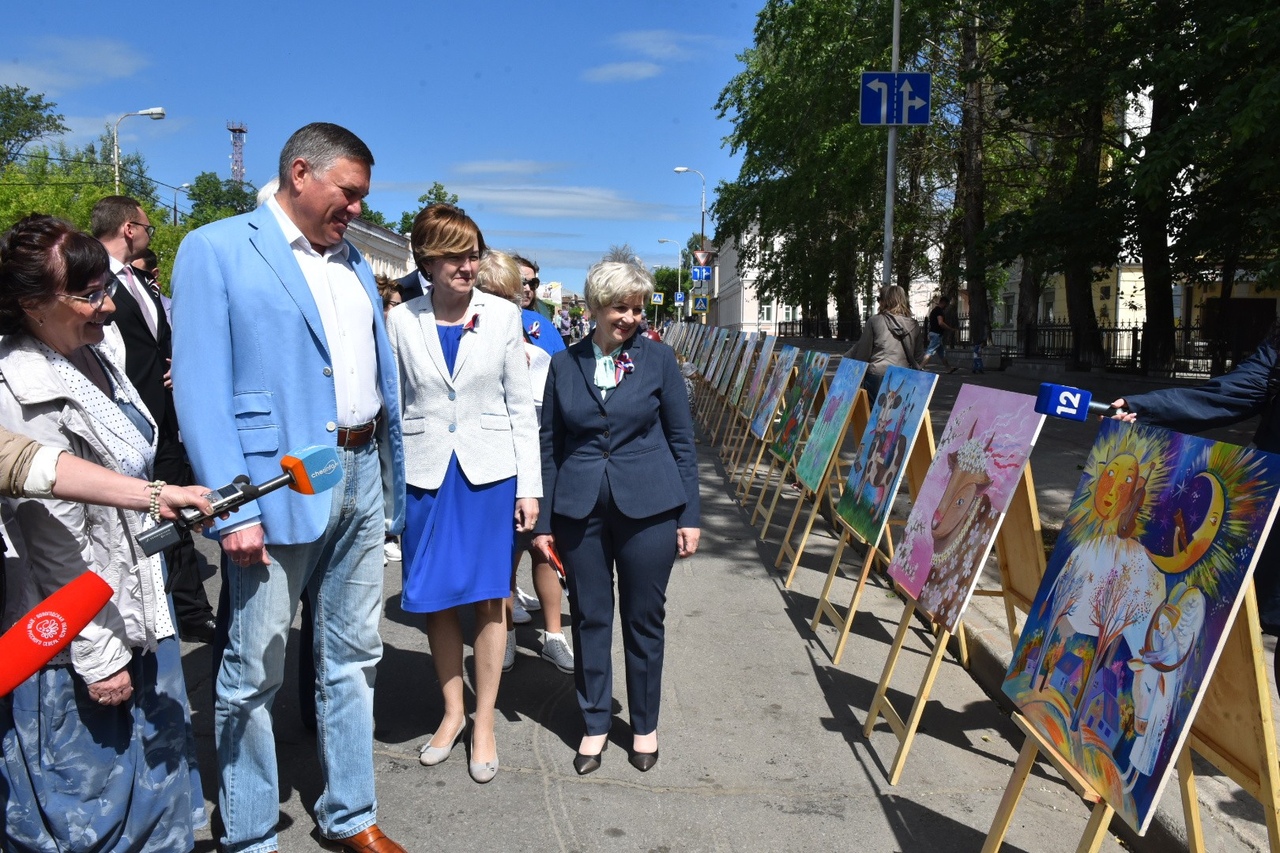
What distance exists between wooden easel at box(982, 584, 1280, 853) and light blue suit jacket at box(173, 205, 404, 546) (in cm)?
225

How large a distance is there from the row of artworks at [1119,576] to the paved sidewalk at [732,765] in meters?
0.65

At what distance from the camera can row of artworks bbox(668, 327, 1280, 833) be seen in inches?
101

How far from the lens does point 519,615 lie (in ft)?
19.5

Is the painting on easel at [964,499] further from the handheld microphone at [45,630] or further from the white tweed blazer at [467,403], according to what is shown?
the handheld microphone at [45,630]

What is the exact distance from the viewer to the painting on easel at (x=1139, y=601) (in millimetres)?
2545

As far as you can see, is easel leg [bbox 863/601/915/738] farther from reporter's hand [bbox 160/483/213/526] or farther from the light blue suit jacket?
reporter's hand [bbox 160/483/213/526]

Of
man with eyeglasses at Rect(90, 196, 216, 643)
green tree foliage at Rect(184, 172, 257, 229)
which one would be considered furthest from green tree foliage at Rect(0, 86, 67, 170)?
man with eyeglasses at Rect(90, 196, 216, 643)

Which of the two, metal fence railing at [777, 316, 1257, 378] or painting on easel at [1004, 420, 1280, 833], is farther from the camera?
metal fence railing at [777, 316, 1257, 378]

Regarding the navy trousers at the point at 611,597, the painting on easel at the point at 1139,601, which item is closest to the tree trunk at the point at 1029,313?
the navy trousers at the point at 611,597

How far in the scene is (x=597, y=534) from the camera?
4.10 meters

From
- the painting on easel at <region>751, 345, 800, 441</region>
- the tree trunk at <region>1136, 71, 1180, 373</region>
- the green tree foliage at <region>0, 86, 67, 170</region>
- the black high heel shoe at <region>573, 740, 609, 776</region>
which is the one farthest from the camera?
the green tree foliage at <region>0, 86, 67, 170</region>

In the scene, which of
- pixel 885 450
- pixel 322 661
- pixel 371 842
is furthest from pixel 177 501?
pixel 885 450

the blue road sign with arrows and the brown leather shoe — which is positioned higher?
the blue road sign with arrows

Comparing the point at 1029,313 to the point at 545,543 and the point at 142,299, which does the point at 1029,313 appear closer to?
the point at 142,299
